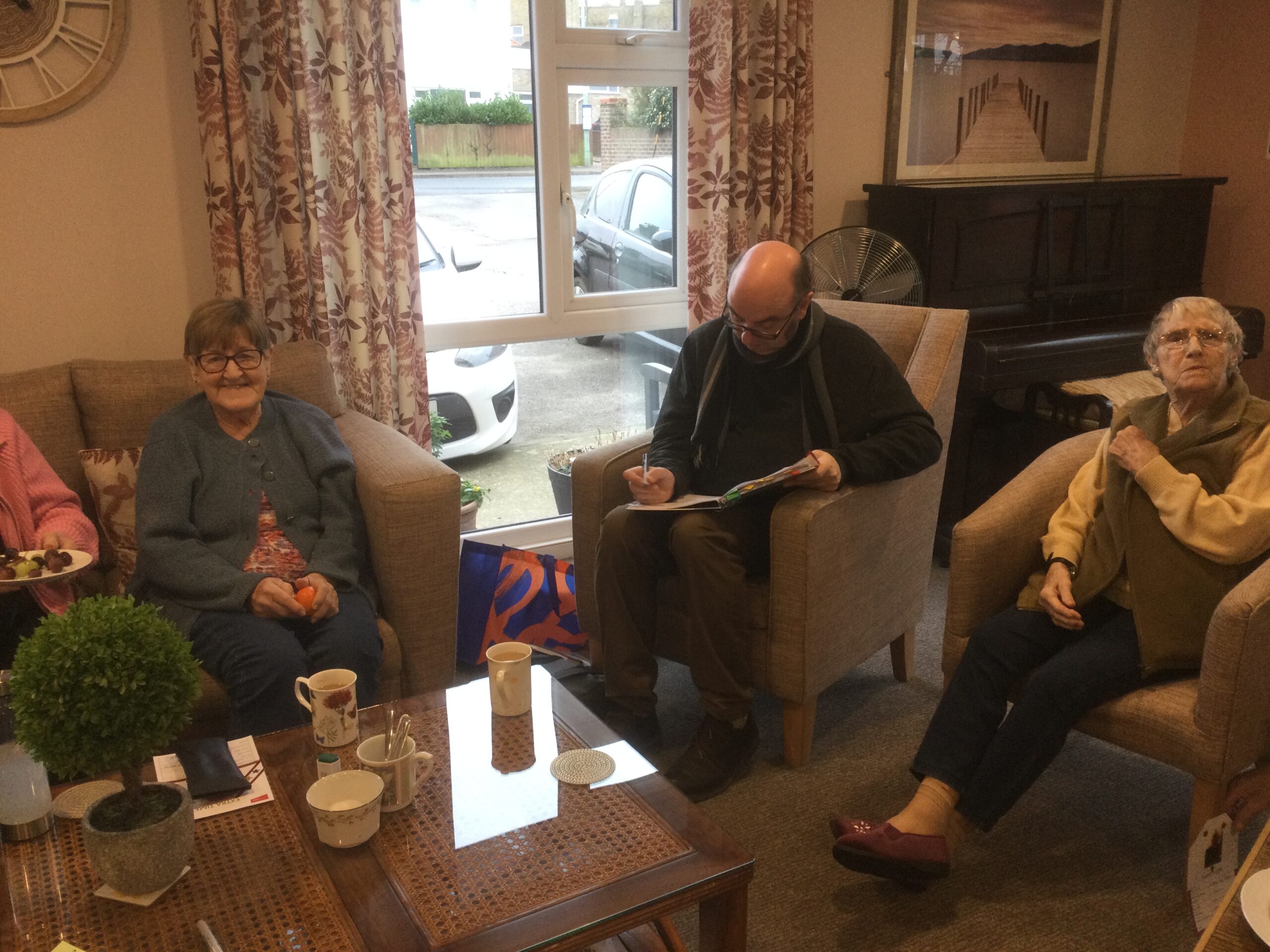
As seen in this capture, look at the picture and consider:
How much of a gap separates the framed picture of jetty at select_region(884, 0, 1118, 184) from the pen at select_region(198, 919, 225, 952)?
3.08 metres

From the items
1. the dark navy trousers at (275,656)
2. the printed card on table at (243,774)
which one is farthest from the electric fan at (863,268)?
the printed card on table at (243,774)

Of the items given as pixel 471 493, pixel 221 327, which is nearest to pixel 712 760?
pixel 221 327

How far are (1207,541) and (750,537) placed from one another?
2.86 ft

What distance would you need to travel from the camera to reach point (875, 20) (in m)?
3.38

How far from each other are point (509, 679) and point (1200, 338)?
1.37m

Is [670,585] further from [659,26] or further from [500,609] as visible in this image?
[659,26]

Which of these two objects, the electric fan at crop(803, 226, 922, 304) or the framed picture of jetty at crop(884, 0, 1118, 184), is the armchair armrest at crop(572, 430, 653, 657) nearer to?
the electric fan at crop(803, 226, 922, 304)

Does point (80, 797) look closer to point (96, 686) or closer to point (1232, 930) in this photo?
point (96, 686)

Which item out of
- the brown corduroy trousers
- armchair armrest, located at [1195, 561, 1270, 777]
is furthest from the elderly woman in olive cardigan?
the brown corduroy trousers

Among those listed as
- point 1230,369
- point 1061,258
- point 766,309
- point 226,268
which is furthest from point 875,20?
point 226,268

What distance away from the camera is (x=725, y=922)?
4.54 feet

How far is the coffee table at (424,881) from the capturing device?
121 cm

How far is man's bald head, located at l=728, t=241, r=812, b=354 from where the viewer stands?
2172 mm

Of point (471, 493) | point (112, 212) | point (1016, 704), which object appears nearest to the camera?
point (1016, 704)
